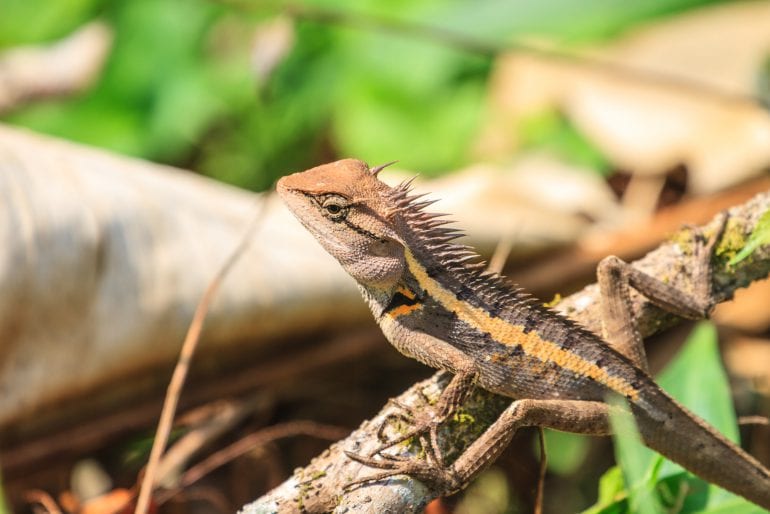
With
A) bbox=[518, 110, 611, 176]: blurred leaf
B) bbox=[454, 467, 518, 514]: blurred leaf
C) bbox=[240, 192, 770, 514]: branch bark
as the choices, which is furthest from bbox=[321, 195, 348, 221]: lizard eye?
bbox=[518, 110, 611, 176]: blurred leaf

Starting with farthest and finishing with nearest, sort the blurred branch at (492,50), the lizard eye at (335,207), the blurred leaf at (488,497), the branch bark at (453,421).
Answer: the blurred branch at (492,50)
the blurred leaf at (488,497)
the lizard eye at (335,207)
the branch bark at (453,421)

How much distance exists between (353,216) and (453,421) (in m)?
0.87

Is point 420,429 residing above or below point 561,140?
below

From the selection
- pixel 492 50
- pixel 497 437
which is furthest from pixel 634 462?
pixel 492 50

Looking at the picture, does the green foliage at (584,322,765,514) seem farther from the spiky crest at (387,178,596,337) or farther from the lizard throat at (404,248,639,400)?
the spiky crest at (387,178,596,337)

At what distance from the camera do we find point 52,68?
7992mm

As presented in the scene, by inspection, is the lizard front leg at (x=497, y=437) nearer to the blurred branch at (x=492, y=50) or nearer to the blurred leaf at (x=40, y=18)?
the blurred branch at (x=492, y=50)

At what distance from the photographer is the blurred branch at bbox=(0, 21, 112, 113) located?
753 centimetres

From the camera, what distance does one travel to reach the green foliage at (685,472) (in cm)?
290

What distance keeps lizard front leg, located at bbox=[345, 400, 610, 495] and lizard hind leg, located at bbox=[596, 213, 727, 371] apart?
25 centimetres

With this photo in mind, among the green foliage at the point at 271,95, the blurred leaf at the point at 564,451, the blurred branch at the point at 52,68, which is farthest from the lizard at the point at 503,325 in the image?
the blurred branch at the point at 52,68

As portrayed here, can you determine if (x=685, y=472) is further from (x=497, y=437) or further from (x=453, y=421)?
(x=453, y=421)

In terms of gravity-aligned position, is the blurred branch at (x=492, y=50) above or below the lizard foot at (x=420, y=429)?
above

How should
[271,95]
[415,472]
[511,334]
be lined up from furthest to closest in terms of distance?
[271,95], [511,334], [415,472]
